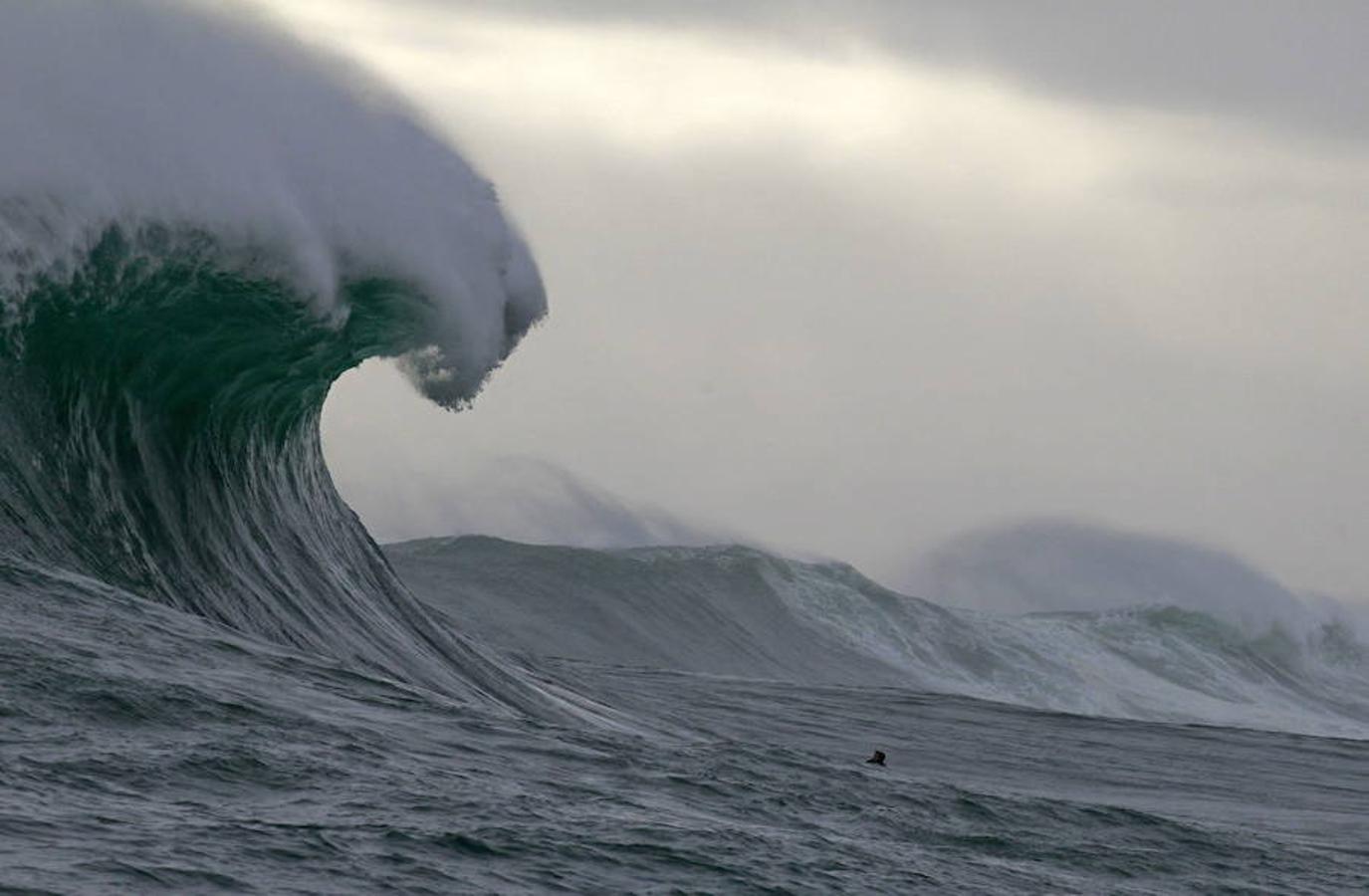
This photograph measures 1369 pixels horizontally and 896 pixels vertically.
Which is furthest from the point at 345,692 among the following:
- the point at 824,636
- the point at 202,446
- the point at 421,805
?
the point at 824,636

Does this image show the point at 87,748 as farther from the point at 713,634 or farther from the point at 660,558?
the point at 660,558

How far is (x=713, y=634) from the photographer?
94.8ft

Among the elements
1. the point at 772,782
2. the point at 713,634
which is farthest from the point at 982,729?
the point at 772,782

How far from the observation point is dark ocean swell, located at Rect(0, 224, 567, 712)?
43.2 feet

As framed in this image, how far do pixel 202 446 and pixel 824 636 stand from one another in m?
16.2

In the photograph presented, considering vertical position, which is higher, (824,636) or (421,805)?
(824,636)

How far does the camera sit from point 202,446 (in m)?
15.2

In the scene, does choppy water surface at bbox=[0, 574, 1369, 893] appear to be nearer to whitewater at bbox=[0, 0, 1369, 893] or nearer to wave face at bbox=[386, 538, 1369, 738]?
whitewater at bbox=[0, 0, 1369, 893]

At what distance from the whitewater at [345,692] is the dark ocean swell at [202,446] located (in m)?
0.03

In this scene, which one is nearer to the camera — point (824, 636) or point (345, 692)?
point (345, 692)

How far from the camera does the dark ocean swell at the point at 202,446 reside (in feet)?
43.2

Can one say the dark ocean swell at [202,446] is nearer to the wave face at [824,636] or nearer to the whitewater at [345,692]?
the whitewater at [345,692]

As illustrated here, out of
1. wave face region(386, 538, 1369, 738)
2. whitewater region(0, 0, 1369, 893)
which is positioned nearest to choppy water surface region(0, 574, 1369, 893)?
whitewater region(0, 0, 1369, 893)

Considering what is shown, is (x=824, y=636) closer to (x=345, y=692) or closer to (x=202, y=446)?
(x=202, y=446)
